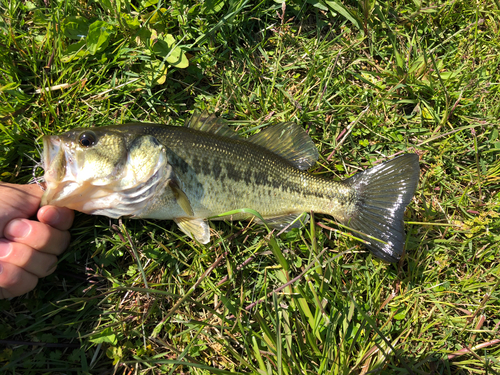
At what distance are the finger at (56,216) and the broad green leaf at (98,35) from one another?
1.48 meters

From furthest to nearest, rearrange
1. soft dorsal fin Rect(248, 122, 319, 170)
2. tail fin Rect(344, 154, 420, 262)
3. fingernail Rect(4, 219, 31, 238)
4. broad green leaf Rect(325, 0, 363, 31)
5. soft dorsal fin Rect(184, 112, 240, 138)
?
broad green leaf Rect(325, 0, 363, 31) < soft dorsal fin Rect(248, 122, 319, 170) < soft dorsal fin Rect(184, 112, 240, 138) < tail fin Rect(344, 154, 420, 262) < fingernail Rect(4, 219, 31, 238)

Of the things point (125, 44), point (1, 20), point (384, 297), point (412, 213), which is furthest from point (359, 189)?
point (1, 20)

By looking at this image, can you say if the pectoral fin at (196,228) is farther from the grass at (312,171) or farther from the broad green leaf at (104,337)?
the broad green leaf at (104,337)

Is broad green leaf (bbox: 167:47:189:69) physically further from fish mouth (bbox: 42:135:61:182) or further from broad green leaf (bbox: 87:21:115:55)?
fish mouth (bbox: 42:135:61:182)

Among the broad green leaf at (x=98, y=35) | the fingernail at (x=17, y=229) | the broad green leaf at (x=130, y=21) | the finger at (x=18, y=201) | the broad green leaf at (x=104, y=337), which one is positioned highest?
the broad green leaf at (x=130, y=21)

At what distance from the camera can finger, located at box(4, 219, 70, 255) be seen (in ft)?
8.64

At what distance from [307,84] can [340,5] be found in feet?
3.04

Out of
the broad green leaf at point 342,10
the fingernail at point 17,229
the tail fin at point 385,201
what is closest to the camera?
the fingernail at point 17,229

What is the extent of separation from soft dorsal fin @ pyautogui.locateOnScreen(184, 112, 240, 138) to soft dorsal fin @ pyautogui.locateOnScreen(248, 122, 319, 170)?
0.86 ft

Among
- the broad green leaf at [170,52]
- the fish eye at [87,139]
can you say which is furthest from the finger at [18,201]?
the broad green leaf at [170,52]

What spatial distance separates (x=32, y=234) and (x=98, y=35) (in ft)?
6.16

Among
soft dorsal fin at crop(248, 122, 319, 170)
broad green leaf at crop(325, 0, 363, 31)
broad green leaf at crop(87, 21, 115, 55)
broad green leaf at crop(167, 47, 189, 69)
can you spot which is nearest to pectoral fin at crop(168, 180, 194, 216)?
soft dorsal fin at crop(248, 122, 319, 170)

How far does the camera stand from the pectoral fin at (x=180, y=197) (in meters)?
2.61

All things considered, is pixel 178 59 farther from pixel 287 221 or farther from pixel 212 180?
pixel 287 221
